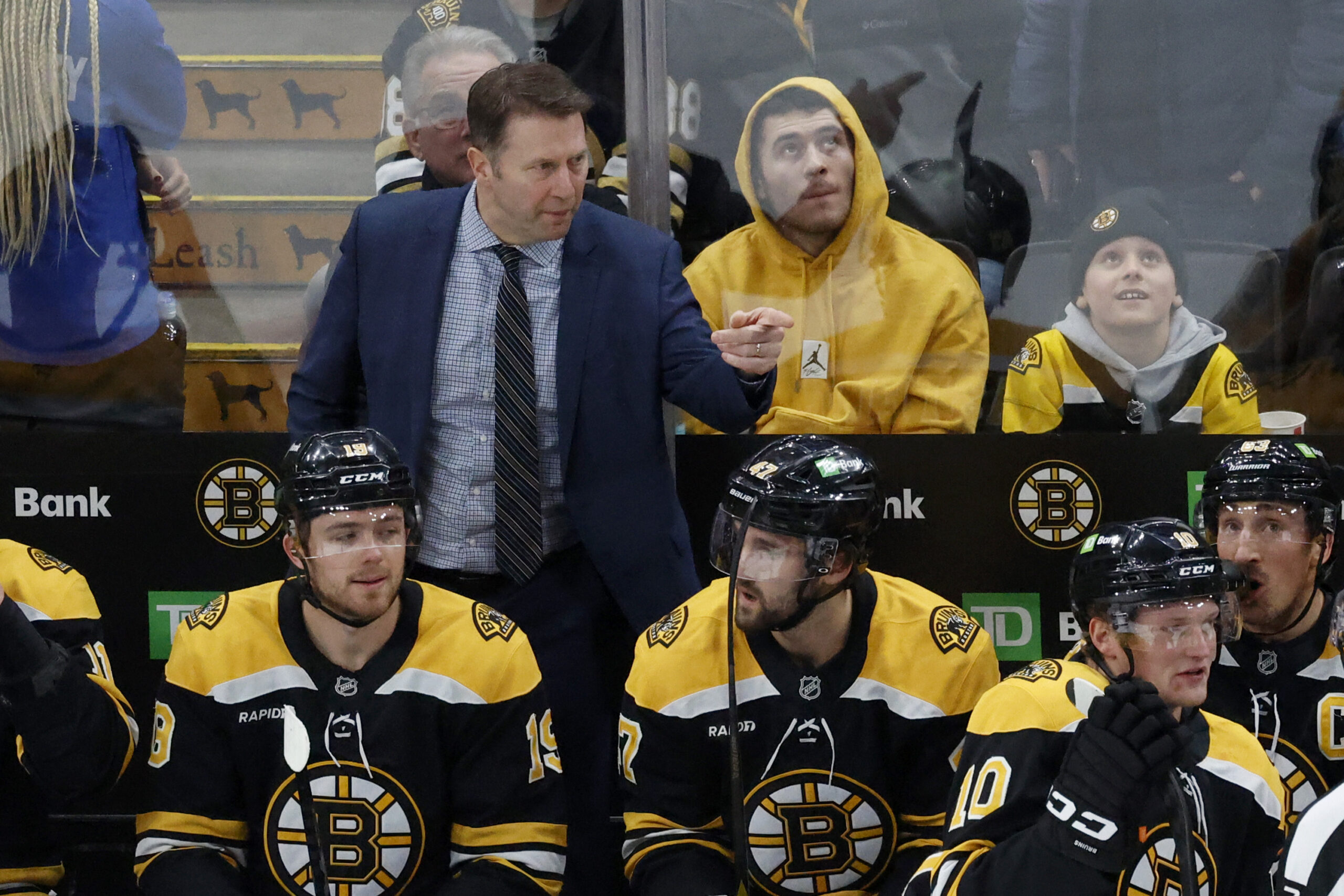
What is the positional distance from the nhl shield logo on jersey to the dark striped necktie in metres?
0.80

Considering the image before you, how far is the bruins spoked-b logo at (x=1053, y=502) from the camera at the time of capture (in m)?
3.53

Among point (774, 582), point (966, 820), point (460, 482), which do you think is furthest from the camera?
point (460, 482)

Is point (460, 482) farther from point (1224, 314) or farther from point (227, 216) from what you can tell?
point (1224, 314)

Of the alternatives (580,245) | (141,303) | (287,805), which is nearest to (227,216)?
(141,303)

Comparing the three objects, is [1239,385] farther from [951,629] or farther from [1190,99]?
[951,629]

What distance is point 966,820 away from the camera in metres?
2.32

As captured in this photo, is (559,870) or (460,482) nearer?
(559,870)

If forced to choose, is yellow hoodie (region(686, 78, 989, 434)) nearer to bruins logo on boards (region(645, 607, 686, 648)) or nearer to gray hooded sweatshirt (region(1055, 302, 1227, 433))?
gray hooded sweatshirt (region(1055, 302, 1227, 433))

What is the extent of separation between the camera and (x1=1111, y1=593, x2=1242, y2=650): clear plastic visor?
239 cm

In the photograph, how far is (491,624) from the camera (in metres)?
2.84

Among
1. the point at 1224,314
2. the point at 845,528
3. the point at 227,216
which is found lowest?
the point at 845,528

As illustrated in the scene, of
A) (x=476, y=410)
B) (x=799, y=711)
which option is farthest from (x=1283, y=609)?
(x=476, y=410)

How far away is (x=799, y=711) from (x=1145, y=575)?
65 centimetres

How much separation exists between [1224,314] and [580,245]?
1415mm
